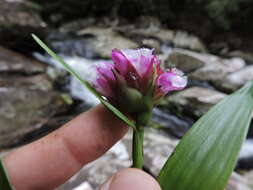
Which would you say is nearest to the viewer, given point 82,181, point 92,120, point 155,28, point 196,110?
point 92,120

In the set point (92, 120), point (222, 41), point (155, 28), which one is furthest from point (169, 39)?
point (92, 120)

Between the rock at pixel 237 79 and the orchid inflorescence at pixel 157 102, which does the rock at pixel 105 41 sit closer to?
the rock at pixel 237 79

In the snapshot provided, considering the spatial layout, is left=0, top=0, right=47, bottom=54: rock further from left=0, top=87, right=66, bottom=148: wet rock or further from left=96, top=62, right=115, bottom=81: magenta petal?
left=96, top=62, right=115, bottom=81: magenta petal

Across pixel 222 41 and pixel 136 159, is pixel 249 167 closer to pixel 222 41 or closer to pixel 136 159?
pixel 136 159

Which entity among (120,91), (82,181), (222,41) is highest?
(120,91)

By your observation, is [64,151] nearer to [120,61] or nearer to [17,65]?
[120,61]

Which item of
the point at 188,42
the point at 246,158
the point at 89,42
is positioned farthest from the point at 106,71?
the point at 188,42
